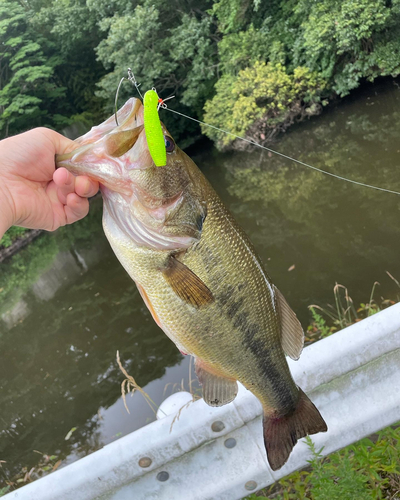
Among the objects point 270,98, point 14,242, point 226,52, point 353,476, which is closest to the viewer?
point 353,476

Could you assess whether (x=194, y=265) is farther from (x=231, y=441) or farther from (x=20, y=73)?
(x=20, y=73)

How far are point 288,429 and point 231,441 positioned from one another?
267 mm

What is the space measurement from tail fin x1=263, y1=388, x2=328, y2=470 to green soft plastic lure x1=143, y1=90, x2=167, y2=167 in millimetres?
1250

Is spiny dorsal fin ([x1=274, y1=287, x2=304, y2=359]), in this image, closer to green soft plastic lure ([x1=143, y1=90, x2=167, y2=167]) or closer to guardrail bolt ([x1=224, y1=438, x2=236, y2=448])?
guardrail bolt ([x1=224, y1=438, x2=236, y2=448])

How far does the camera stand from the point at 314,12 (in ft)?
44.7

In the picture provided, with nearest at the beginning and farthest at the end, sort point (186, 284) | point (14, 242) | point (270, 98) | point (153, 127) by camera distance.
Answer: point (153, 127)
point (186, 284)
point (270, 98)
point (14, 242)

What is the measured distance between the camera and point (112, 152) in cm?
146

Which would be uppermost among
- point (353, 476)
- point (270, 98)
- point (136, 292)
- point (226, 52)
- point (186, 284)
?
point (186, 284)

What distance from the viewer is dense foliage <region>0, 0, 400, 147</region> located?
13523 mm

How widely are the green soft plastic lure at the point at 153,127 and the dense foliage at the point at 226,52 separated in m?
13.9

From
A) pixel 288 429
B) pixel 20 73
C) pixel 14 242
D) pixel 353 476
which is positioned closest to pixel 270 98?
pixel 20 73

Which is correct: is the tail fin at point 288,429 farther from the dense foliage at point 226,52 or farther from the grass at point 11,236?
the grass at point 11,236

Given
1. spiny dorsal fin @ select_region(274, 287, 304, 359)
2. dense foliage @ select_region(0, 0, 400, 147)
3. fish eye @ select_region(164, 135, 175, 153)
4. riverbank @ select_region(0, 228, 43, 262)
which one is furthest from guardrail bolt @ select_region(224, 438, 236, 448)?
riverbank @ select_region(0, 228, 43, 262)

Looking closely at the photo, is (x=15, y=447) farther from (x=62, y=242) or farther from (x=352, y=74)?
(x=352, y=74)
